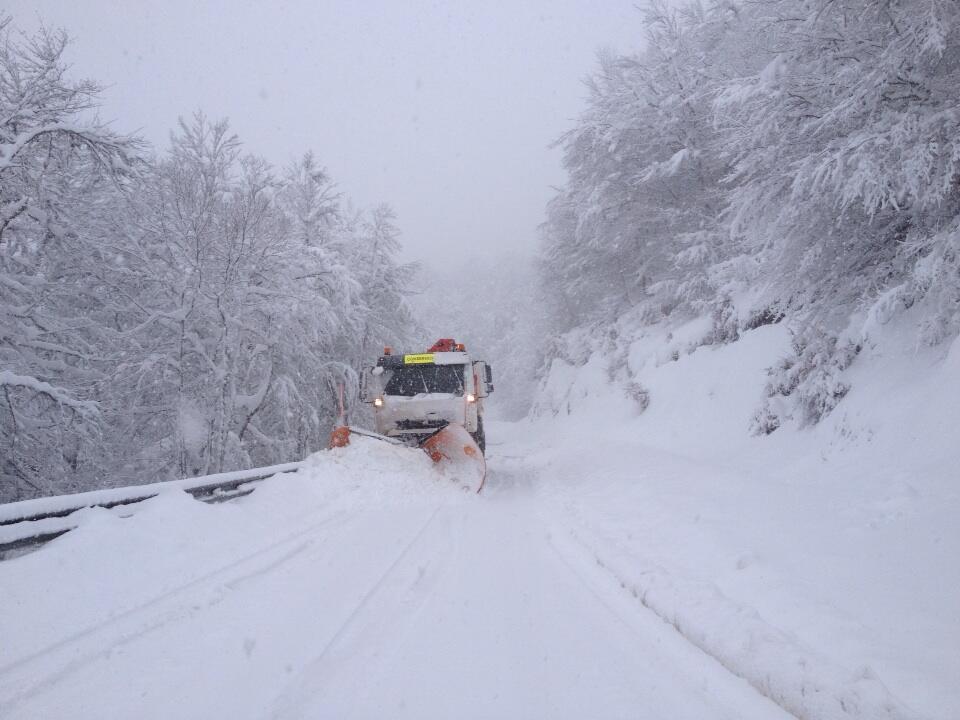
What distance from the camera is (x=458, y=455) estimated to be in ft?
34.4

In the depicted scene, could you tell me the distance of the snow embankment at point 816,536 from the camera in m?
2.75

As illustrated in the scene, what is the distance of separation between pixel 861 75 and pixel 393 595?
8.38 m

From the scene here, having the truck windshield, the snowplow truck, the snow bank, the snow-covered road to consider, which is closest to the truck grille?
the snowplow truck

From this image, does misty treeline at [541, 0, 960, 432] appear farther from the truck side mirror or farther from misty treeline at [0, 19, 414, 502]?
misty treeline at [0, 19, 414, 502]

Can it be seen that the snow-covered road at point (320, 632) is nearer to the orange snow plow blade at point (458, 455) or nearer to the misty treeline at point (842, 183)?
the orange snow plow blade at point (458, 455)

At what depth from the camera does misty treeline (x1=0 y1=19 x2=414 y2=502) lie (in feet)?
29.3

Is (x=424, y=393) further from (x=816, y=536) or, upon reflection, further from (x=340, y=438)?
(x=816, y=536)

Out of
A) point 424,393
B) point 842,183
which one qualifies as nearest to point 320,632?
point 842,183

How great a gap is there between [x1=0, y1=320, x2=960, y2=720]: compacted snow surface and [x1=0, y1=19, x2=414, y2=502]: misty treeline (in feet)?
19.2

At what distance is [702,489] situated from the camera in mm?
6895

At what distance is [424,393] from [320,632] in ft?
28.2

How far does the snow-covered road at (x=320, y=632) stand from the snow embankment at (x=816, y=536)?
0.33 m

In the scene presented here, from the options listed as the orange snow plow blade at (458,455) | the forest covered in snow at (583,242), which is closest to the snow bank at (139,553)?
the orange snow plow blade at (458,455)

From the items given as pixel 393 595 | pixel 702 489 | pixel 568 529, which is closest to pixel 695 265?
pixel 702 489
